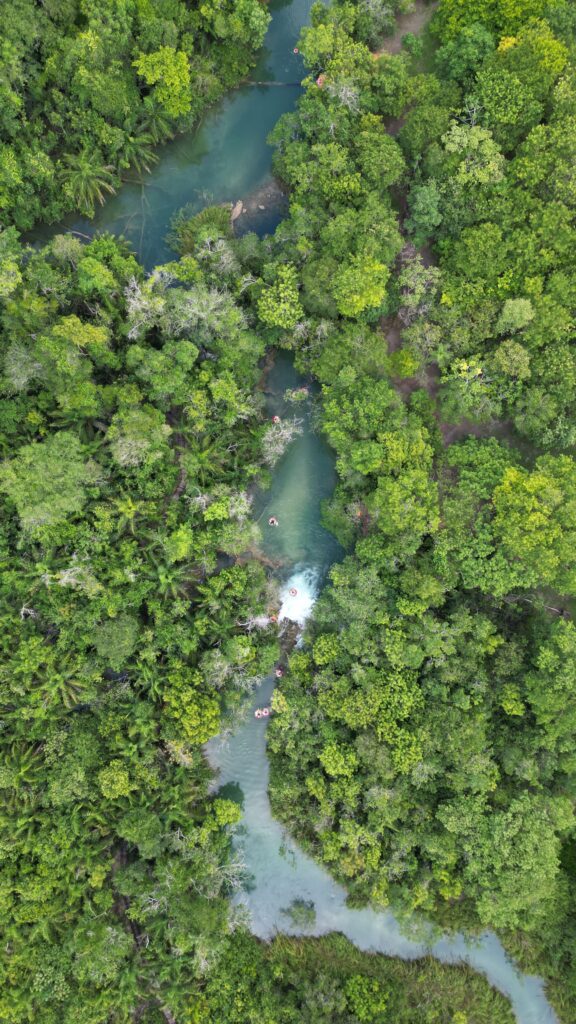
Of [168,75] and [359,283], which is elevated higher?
[168,75]

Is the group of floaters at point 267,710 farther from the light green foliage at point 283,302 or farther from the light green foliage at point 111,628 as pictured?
the light green foliage at point 283,302

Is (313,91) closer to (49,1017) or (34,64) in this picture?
(34,64)

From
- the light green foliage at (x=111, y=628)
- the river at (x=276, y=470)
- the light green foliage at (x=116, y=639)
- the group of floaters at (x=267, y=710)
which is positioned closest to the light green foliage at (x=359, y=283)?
the light green foliage at (x=111, y=628)

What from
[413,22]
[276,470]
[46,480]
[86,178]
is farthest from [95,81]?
[276,470]

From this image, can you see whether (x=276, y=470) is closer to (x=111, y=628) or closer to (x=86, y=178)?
(x=111, y=628)

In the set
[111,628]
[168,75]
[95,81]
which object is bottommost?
[111,628]
